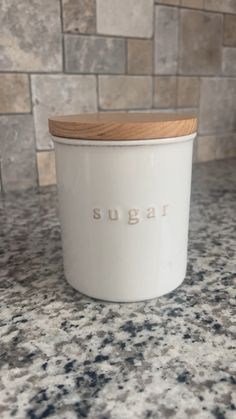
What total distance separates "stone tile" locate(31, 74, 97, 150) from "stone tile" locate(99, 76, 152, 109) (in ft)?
0.10

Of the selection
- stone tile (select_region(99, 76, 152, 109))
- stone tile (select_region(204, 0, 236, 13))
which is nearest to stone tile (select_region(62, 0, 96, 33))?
stone tile (select_region(99, 76, 152, 109))

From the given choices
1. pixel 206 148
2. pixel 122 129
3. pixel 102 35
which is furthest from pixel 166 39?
pixel 122 129

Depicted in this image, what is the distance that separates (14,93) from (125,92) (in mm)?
280

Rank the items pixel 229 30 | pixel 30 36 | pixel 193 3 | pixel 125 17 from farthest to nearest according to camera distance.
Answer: pixel 229 30 → pixel 193 3 → pixel 125 17 → pixel 30 36

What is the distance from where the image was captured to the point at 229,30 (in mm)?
1097

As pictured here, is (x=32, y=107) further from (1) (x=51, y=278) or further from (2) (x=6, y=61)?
(1) (x=51, y=278)

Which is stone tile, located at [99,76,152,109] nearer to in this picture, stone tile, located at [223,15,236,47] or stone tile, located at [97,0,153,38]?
stone tile, located at [97,0,153,38]

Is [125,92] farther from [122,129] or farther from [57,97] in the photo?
[122,129]

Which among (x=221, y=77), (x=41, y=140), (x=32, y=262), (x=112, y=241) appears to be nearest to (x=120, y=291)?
(x=112, y=241)

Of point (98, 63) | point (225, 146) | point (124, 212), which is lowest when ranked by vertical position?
point (225, 146)

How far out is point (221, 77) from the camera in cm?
112

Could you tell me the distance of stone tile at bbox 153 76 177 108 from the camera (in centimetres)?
99

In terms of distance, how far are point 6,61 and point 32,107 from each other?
0.10 metres

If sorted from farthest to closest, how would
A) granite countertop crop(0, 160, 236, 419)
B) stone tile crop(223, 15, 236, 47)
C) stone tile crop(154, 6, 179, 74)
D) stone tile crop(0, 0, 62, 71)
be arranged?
1. stone tile crop(223, 15, 236, 47)
2. stone tile crop(154, 6, 179, 74)
3. stone tile crop(0, 0, 62, 71)
4. granite countertop crop(0, 160, 236, 419)
